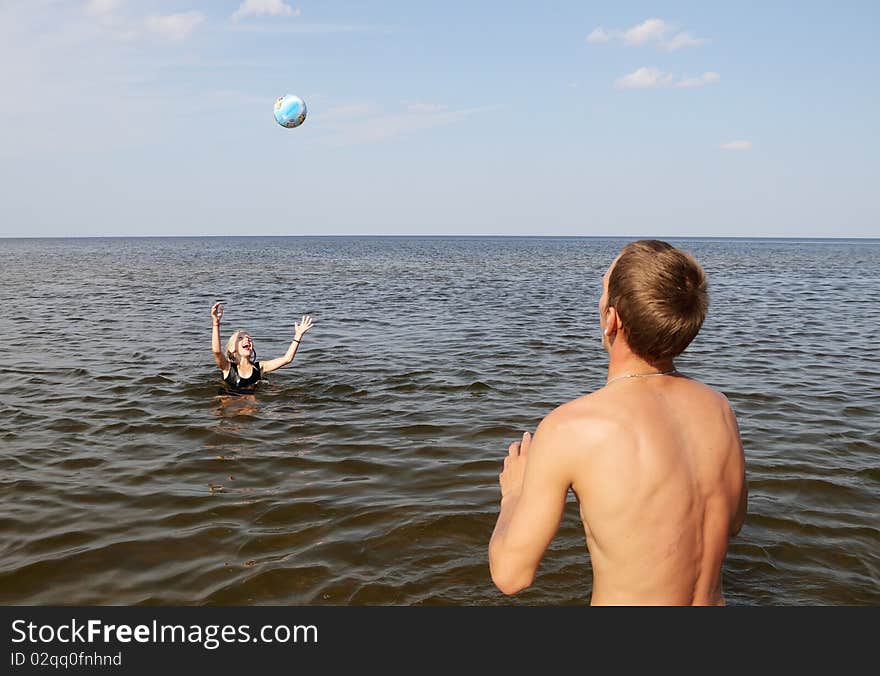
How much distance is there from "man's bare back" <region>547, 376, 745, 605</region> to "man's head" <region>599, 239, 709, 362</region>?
167 millimetres

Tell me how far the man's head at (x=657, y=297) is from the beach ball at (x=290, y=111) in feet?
33.2

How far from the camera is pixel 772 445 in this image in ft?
24.1

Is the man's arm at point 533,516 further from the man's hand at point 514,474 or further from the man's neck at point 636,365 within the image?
the man's neck at point 636,365

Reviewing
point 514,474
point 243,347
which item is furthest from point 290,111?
point 514,474

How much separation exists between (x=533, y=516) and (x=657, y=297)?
34.8 inches

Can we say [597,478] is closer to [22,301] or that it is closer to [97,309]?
[97,309]

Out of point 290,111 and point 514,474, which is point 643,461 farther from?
point 290,111

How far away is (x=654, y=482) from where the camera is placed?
2.32 meters

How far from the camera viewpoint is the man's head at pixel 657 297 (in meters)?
2.33

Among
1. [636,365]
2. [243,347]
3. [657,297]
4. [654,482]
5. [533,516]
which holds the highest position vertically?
[657,297]

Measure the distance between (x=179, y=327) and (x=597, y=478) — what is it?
15929mm

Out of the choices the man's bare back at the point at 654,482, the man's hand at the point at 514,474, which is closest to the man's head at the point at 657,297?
the man's bare back at the point at 654,482

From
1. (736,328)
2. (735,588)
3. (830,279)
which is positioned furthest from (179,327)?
(830,279)

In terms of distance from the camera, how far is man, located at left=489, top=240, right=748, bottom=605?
7.63 feet
